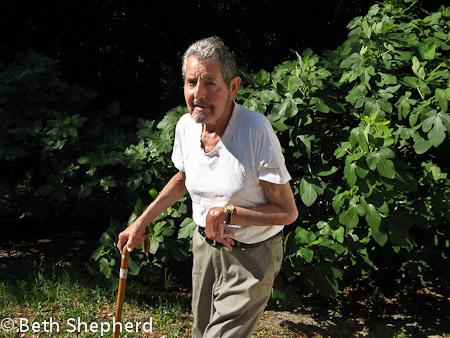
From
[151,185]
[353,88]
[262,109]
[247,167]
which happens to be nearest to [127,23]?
[151,185]

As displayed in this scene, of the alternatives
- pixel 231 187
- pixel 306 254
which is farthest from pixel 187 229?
pixel 231 187

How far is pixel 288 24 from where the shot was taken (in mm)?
5664

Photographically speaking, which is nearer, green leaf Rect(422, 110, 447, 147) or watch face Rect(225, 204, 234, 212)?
watch face Rect(225, 204, 234, 212)

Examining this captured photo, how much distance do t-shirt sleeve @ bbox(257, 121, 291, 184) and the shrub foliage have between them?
1233 millimetres

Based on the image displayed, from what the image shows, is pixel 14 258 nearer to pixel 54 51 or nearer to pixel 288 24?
pixel 54 51

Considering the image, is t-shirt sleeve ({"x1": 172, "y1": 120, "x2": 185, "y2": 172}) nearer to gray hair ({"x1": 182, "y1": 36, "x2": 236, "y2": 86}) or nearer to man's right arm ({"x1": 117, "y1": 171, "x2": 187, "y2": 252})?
man's right arm ({"x1": 117, "y1": 171, "x2": 187, "y2": 252})

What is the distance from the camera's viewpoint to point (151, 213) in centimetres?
243

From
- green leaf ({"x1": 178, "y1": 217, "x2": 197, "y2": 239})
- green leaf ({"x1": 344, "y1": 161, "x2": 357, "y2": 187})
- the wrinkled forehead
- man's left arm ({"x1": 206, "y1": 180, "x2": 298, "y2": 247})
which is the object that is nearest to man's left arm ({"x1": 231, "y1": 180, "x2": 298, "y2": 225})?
man's left arm ({"x1": 206, "y1": 180, "x2": 298, "y2": 247})

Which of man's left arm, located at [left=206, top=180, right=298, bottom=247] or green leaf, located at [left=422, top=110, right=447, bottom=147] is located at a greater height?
green leaf, located at [left=422, top=110, right=447, bottom=147]

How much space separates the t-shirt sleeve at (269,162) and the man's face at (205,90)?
0.22m

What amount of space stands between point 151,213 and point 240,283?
1.89 ft

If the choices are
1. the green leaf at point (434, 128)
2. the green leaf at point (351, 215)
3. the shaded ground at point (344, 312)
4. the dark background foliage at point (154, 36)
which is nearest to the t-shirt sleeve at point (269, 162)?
the green leaf at point (351, 215)

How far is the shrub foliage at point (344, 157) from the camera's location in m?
3.22

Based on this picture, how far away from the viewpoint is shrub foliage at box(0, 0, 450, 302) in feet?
10.6
